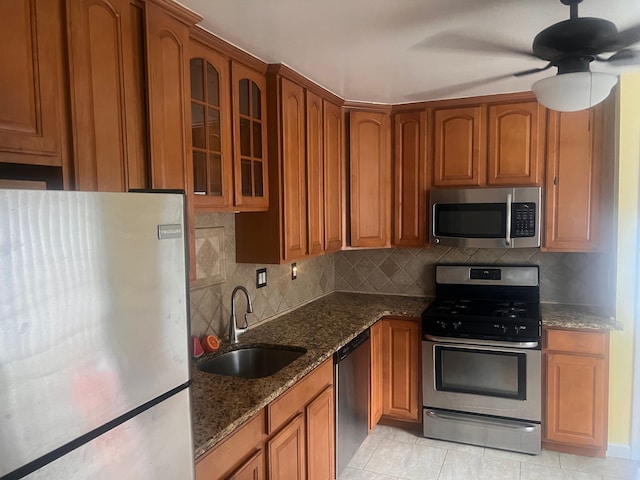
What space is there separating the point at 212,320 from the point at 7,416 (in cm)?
179

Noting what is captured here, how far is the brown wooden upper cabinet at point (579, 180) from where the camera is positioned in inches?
120

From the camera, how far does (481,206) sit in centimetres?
330

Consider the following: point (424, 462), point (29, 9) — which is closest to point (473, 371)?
point (424, 462)

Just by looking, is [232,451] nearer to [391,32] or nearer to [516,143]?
[391,32]

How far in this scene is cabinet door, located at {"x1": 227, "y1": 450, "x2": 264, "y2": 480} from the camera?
5.61 feet

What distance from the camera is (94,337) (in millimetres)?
905

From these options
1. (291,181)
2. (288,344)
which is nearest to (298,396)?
(288,344)

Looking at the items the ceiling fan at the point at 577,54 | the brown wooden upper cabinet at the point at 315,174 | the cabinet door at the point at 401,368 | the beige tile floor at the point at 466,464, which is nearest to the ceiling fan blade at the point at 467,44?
the ceiling fan at the point at 577,54

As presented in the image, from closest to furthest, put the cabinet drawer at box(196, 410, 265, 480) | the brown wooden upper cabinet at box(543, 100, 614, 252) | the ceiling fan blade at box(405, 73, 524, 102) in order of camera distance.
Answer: the cabinet drawer at box(196, 410, 265, 480) → the ceiling fan blade at box(405, 73, 524, 102) → the brown wooden upper cabinet at box(543, 100, 614, 252)

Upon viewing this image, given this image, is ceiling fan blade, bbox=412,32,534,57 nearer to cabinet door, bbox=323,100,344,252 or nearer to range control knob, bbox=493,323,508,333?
cabinet door, bbox=323,100,344,252

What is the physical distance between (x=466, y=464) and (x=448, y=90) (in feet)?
8.05

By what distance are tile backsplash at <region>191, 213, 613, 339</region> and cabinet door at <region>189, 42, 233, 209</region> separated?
0.42 metres

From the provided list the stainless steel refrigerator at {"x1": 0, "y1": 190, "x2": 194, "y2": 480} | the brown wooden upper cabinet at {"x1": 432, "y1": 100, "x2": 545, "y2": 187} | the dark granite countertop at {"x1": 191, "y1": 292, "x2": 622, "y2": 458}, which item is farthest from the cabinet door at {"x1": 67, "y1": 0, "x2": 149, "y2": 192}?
the brown wooden upper cabinet at {"x1": 432, "y1": 100, "x2": 545, "y2": 187}

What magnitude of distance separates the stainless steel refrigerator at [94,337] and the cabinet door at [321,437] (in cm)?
122
